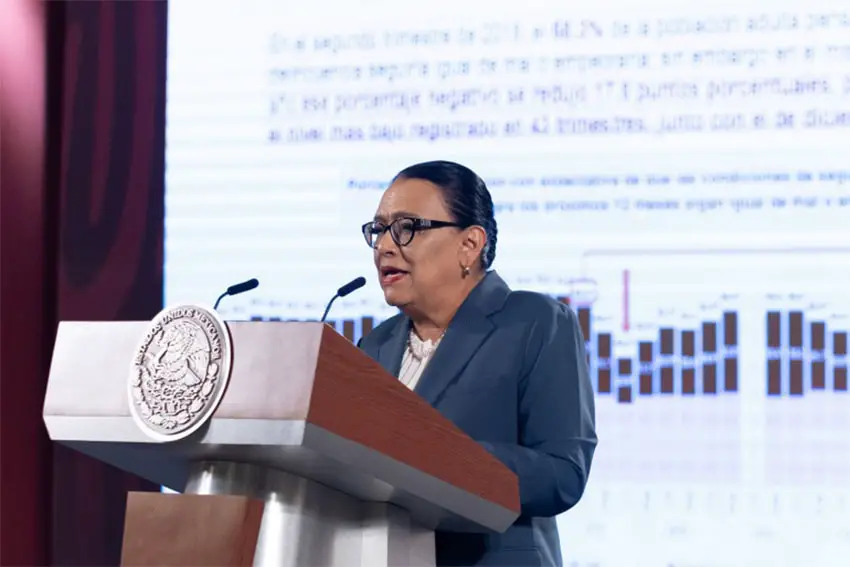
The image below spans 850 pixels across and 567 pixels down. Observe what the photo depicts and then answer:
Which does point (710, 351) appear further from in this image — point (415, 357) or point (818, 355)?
point (415, 357)

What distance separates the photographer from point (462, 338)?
176cm

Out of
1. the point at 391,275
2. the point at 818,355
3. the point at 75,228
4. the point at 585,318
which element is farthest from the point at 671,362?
the point at 75,228

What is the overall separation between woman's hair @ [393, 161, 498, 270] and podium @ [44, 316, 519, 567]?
0.61 meters

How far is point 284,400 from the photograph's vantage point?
3.43 ft

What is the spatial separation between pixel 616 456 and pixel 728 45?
0.98 metres

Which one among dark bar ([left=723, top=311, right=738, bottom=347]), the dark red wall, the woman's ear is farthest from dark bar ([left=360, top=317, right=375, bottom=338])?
the woman's ear

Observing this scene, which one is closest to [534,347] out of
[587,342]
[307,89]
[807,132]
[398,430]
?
[398,430]

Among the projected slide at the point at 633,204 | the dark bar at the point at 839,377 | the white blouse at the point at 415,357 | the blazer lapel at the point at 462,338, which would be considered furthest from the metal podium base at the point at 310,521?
the dark bar at the point at 839,377

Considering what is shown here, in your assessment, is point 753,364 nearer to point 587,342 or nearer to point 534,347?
point 587,342

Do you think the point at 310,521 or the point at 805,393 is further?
the point at 805,393

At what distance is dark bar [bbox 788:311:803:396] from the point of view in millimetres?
2639

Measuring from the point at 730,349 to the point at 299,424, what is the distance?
1828mm

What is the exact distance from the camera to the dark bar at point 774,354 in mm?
2648

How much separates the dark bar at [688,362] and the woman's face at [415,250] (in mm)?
1033
